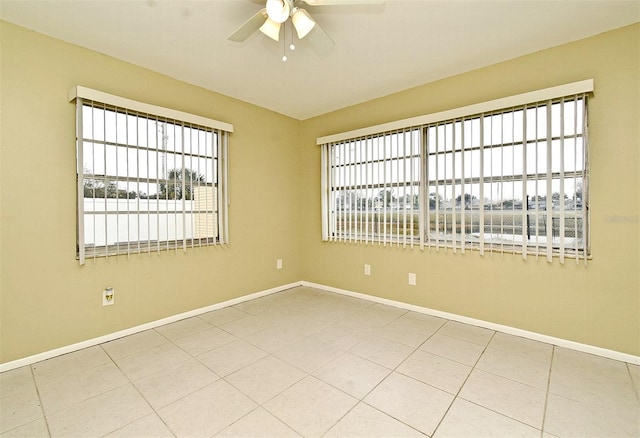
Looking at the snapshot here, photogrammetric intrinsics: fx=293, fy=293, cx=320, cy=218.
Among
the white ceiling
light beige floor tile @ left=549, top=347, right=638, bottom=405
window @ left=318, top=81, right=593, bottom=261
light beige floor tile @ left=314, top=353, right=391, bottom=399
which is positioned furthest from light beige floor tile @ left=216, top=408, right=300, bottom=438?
the white ceiling

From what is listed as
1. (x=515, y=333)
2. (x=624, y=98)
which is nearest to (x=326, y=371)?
(x=515, y=333)

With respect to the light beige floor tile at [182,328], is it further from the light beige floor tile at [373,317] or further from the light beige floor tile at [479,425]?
the light beige floor tile at [479,425]

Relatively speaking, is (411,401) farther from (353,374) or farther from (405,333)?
(405,333)

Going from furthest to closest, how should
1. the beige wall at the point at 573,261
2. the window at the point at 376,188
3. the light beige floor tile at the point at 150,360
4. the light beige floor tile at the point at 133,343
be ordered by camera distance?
the window at the point at 376,188, the light beige floor tile at the point at 133,343, the beige wall at the point at 573,261, the light beige floor tile at the point at 150,360

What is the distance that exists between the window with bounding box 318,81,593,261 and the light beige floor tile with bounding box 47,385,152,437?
2663mm

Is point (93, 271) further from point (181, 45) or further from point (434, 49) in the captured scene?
point (434, 49)

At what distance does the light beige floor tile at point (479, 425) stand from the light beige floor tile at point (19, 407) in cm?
219

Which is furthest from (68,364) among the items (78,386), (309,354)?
(309,354)

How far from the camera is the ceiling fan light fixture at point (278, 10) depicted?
1.71 metres

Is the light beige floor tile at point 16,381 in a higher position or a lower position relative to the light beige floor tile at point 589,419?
higher

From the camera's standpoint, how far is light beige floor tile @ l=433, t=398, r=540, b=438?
147 centimetres

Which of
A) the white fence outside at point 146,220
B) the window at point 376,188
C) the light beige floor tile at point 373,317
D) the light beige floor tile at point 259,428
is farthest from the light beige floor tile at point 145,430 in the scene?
the window at point 376,188

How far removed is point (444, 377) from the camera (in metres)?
1.97

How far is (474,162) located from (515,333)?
159cm
